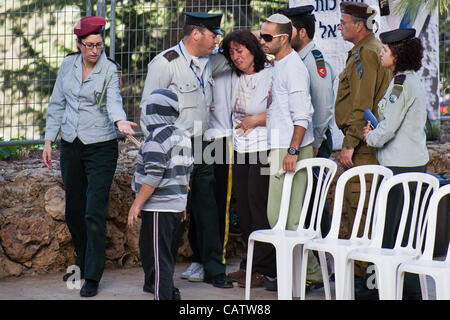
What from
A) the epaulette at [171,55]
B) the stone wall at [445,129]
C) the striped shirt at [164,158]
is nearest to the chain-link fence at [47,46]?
the epaulette at [171,55]

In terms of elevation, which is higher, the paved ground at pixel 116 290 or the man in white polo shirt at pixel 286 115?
the man in white polo shirt at pixel 286 115

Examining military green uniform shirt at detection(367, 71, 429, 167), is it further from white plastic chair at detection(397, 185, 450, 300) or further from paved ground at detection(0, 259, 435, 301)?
paved ground at detection(0, 259, 435, 301)

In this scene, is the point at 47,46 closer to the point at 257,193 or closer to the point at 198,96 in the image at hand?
the point at 198,96

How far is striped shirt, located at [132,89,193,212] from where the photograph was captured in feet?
16.4

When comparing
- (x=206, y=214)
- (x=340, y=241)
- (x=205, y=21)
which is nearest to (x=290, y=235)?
(x=340, y=241)

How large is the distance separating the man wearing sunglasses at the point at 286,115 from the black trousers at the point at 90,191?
1.23 metres

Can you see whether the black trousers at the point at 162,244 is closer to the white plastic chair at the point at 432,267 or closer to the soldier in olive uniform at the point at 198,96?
the soldier in olive uniform at the point at 198,96

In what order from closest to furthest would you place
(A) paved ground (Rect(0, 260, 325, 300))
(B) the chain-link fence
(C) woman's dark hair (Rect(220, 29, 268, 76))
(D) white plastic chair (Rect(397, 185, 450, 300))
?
(D) white plastic chair (Rect(397, 185, 450, 300))
(A) paved ground (Rect(0, 260, 325, 300))
(C) woman's dark hair (Rect(220, 29, 268, 76))
(B) the chain-link fence

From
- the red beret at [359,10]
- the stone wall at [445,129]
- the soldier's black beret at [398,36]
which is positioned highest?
the red beret at [359,10]

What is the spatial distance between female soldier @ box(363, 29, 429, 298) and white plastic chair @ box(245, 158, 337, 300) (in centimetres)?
43

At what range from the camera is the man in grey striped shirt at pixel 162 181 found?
16.4 ft

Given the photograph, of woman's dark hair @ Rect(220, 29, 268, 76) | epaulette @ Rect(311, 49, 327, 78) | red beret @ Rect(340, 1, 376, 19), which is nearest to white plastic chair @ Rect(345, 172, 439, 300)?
epaulette @ Rect(311, 49, 327, 78)

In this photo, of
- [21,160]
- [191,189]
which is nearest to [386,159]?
[191,189]

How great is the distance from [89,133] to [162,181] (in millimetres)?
1140
